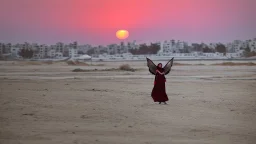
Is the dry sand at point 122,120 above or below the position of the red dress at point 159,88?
below

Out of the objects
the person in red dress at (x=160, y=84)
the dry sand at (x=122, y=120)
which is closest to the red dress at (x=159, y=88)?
the person in red dress at (x=160, y=84)

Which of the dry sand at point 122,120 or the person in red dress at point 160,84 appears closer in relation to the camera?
A: the dry sand at point 122,120

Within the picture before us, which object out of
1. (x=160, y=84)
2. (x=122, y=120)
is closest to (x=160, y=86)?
(x=160, y=84)

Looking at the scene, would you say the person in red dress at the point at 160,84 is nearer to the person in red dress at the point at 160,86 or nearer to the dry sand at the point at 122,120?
the person in red dress at the point at 160,86

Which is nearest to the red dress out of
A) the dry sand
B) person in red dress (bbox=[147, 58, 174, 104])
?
person in red dress (bbox=[147, 58, 174, 104])

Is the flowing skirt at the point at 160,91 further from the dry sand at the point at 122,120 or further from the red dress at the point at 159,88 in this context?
the dry sand at the point at 122,120

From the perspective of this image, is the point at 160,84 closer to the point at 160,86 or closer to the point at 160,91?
the point at 160,86

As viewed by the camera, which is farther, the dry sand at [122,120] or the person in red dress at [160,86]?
the person in red dress at [160,86]

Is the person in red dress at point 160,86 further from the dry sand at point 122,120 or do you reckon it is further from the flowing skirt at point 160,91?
the dry sand at point 122,120

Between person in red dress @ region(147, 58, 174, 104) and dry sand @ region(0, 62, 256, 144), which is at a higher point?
person in red dress @ region(147, 58, 174, 104)

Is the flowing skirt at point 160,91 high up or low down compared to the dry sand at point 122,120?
up

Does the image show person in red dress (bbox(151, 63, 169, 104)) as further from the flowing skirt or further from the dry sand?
the dry sand

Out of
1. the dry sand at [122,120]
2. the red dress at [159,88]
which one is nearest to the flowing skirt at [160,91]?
the red dress at [159,88]

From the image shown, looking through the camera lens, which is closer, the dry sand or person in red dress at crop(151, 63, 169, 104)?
the dry sand
